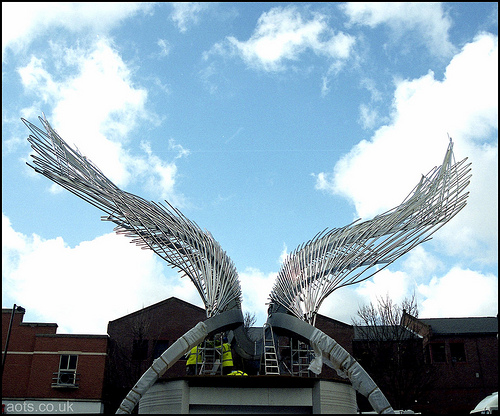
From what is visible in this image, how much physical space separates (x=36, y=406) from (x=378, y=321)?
22391 mm

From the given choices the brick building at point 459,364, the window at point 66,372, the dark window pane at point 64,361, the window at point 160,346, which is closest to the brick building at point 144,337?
the window at point 160,346

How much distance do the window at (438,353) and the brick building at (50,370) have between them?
21.6m

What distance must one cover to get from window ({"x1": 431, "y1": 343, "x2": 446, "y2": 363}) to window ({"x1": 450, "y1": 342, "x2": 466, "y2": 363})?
567 millimetres

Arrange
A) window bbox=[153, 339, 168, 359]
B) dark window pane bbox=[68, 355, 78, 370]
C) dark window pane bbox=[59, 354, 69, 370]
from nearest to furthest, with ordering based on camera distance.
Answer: dark window pane bbox=[59, 354, 69, 370], dark window pane bbox=[68, 355, 78, 370], window bbox=[153, 339, 168, 359]

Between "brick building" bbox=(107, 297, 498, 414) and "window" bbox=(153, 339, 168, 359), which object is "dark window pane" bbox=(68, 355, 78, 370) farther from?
"window" bbox=(153, 339, 168, 359)

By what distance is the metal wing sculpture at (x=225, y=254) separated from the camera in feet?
62.2

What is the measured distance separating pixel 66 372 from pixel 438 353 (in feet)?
79.0

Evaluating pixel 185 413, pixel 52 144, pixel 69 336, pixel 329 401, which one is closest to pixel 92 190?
pixel 52 144

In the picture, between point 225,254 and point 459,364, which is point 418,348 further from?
point 225,254

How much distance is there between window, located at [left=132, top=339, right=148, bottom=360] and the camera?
1390 inches

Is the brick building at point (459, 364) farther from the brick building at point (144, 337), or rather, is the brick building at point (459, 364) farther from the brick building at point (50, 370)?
the brick building at point (50, 370)

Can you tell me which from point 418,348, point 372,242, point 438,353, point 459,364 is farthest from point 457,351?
point 372,242

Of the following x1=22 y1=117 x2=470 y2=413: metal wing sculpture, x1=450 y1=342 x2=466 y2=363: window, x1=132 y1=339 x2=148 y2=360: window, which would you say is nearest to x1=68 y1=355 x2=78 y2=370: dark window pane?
x1=132 y1=339 x2=148 y2=360: window

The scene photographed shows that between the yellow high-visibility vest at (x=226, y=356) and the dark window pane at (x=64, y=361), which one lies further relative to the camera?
the dark window pane at (x=64, y=361)
